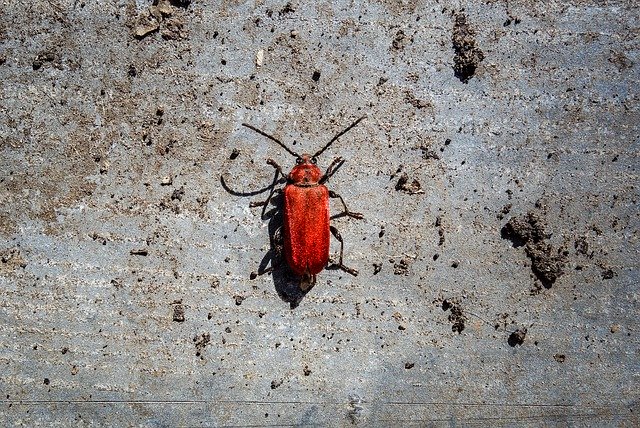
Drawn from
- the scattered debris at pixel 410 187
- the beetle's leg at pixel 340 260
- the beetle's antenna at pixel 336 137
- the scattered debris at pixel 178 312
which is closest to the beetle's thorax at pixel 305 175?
the beetle's antenna at pixel 336 137

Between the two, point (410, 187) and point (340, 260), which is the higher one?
point (410, 187)

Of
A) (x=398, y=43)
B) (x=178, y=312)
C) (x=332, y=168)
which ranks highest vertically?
(x=398, y=43)

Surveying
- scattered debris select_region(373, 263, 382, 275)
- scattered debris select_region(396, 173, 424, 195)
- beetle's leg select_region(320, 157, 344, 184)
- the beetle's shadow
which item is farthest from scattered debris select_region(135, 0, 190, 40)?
scattered debris select_region(373, 263, 382, 275)

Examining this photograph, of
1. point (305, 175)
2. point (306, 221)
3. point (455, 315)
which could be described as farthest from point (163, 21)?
point (455, 315)

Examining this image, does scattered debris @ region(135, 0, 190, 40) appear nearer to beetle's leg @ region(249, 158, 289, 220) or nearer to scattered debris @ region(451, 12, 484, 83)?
beetle's leg @ region(249, 158, 289, 220)

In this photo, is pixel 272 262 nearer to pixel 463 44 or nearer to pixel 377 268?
pixel 377 268

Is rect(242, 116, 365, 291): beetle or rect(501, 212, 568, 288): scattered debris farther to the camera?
rect(501, 212, 568, 288): scattered debris

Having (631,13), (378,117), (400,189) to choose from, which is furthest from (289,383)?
(631,13)
